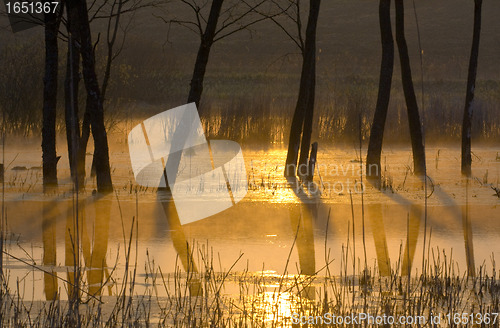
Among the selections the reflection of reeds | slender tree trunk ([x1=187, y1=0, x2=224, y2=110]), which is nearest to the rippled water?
the reflection of reeds

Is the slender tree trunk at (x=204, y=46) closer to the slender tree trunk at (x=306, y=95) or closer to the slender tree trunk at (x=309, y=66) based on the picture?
the slender tree trunk at (x=306, y=95)

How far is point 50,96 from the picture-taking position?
504 inches

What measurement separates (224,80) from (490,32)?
37.1 meters

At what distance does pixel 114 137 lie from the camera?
23297mm

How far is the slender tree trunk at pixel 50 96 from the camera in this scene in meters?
12.6

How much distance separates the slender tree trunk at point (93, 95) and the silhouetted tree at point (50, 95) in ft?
2.71

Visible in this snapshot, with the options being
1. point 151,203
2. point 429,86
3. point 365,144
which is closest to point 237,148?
point 365,144

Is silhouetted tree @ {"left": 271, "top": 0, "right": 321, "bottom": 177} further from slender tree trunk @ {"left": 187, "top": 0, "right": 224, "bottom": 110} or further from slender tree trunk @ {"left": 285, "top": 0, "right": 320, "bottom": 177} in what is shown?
slender tree trunk @ {"left": 187, "top": 0, "right": 224, "bottom": 110}

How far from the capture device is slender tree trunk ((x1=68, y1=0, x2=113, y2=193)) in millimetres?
11703

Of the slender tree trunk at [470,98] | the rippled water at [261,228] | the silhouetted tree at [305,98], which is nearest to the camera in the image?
the rippled water at [261,228]

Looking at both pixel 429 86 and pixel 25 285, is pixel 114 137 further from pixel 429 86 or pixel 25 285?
pixel 429 86

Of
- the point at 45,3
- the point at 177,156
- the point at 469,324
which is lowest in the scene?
the point at 469,324

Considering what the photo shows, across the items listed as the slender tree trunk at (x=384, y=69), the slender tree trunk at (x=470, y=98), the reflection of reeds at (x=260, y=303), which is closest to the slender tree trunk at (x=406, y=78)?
the slender tree trunk at (x=384, y=69)

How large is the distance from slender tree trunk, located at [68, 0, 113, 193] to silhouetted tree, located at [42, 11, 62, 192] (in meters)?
0.83
